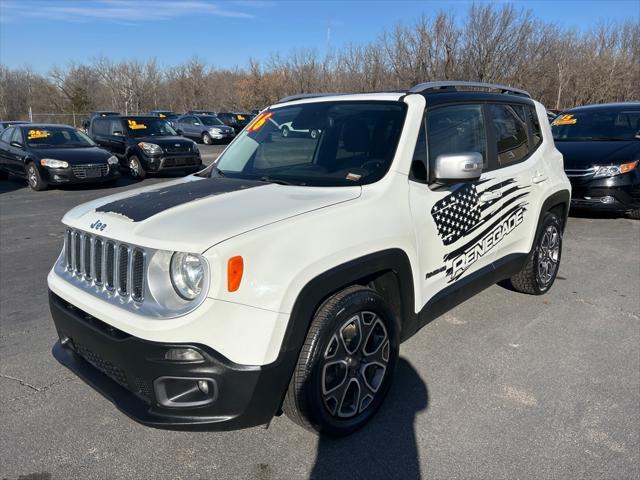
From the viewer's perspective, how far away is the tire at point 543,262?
4613 millimetres

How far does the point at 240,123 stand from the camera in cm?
3139

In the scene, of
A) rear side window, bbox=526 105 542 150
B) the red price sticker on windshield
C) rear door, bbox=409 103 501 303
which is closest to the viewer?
rear door, bbox=409 103 501 303

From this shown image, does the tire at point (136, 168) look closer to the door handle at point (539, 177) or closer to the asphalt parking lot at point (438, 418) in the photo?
the asphalt parking lot at point (438, 418)

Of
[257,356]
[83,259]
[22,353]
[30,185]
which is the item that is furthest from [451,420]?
[30,185]

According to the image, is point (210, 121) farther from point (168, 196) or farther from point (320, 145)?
point (168, 196)

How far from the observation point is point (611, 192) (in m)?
7.52

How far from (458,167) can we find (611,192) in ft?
19.0

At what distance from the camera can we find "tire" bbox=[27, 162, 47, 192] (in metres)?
11.7

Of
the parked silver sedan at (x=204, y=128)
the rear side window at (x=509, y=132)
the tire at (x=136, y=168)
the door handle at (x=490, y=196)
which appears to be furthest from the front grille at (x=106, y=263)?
the parked silver sedan at (x=204, y=128)

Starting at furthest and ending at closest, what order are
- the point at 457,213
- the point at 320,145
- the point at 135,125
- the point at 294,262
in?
the point at 135,125 → the point at 320,145 → the point at 457,213 → the point at 294,262

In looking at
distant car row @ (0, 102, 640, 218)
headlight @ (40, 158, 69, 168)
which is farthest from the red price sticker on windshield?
headlight @ (40, 158, 69, 168)

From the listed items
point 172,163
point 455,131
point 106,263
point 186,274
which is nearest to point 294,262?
point 186,274

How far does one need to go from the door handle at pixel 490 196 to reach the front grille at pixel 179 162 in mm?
11431

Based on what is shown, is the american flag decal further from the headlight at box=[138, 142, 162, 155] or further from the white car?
the headlight at box=[138, 142, 162, 155]
